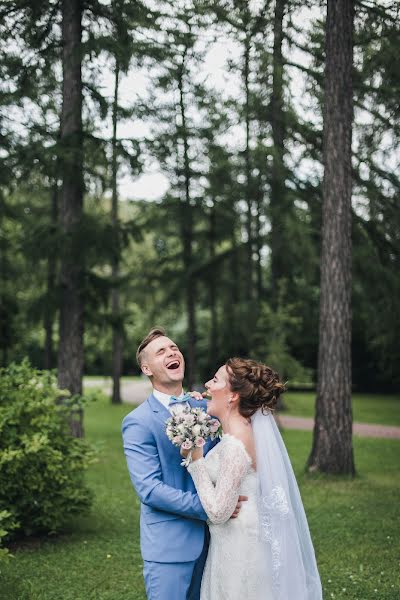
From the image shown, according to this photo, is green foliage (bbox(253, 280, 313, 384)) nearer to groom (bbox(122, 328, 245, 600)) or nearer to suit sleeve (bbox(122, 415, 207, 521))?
groom (bbox(122, 328, 245, 600))

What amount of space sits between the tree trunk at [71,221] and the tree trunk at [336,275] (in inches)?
167

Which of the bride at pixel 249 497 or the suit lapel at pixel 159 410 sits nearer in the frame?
the bride at pixel 249 497

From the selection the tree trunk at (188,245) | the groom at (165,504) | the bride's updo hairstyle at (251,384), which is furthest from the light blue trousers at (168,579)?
the tree trunk at (188,245)

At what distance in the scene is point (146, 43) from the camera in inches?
492

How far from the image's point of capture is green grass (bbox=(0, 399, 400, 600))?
6.17 metres

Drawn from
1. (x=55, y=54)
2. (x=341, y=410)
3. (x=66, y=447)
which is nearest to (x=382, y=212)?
(x=341, y=410)

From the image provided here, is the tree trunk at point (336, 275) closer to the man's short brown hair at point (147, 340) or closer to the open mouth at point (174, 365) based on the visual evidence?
the man's short brown hair at point (147, 340)

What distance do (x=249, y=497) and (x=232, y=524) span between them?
15cm

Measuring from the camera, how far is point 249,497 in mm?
3350

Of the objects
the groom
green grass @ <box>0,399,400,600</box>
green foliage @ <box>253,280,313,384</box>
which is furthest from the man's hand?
green foliage @ <box>253,280,313,384</box>

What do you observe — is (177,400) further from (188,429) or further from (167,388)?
(188,429)

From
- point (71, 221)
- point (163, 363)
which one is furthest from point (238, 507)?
point (71, 221)

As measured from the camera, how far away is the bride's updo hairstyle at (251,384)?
337cm

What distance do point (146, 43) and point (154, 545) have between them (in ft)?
35.3
